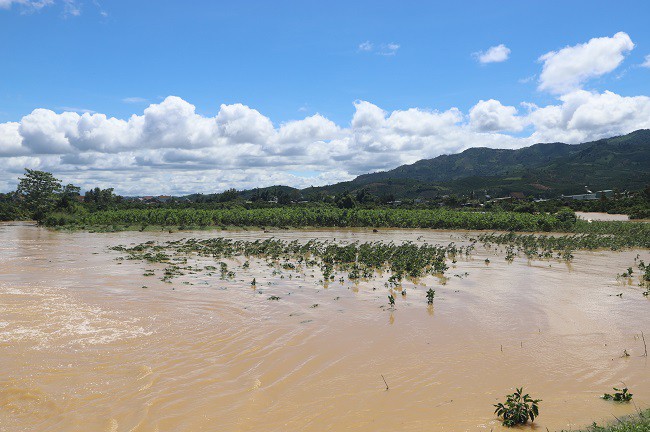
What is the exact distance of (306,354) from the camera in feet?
31.4

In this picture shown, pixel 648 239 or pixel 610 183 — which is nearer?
pixel 648 239

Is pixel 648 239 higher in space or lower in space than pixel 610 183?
lower

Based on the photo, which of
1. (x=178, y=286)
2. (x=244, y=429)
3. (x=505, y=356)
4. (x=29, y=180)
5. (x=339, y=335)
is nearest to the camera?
(x=244, y=429)

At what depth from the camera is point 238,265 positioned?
70.7 ft

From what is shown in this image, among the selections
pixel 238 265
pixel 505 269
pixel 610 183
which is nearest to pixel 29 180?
pixel 238 265

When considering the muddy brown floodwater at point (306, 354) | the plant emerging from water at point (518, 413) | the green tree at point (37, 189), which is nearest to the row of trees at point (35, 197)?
the green tree at point (37, 189)

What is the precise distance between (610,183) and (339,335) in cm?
13838

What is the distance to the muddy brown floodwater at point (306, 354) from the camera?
686 cm

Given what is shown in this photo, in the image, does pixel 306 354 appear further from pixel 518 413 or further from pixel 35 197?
pixel 35 197

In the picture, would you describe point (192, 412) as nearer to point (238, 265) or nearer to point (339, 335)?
point (339, 335)

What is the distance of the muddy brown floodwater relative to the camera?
6.86m

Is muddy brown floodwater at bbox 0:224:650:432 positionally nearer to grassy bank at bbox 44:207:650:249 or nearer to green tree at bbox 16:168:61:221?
grassy bank at bbox 44:207:650:249

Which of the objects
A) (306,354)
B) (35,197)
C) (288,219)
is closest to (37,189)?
(35,197)

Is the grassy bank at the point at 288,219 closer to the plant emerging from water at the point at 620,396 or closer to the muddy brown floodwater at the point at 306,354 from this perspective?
the muddy brown floodwater at the point at 306,354
